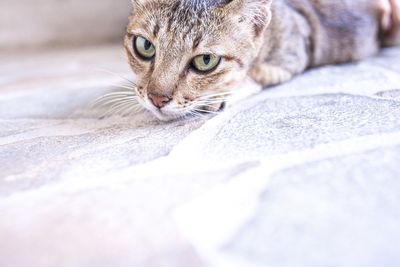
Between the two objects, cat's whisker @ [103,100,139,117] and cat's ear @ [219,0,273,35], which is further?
cat's whisker @ [103,100,139,117]

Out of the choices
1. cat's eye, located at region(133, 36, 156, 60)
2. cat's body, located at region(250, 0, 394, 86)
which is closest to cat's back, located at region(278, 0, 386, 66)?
cat's body, located at region(250, 0, 394, 86)

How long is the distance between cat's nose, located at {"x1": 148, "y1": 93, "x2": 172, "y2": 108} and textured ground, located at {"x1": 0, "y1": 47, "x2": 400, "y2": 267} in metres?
0.09

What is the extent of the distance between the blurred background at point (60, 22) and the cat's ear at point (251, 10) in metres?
1.96

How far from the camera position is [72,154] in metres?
1.21

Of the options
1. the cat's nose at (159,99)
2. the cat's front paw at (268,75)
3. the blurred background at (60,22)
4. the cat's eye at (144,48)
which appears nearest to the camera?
the cat's nose at (159,99)

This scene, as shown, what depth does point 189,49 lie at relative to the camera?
1384 mm

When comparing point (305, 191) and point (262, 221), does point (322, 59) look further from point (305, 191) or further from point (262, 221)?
point (262, 221)

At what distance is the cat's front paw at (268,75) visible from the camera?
1741mm

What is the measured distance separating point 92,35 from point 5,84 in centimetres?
127

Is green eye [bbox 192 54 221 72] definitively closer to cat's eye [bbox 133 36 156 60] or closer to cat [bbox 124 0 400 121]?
cat [bbox 124 0 400 121]

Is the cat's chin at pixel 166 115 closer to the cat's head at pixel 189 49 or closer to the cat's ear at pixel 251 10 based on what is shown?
the cat's head at pixel 189 49

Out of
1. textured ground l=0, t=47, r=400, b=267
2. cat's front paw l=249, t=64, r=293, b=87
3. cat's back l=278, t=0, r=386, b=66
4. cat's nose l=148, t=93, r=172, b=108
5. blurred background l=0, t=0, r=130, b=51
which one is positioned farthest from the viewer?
blurred background l=0, t=0, r=130, b=51

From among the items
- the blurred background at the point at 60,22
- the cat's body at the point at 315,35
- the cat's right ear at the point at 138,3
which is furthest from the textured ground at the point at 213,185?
the blurred background at the point at 60,22

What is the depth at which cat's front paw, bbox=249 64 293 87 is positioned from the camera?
1741mm
